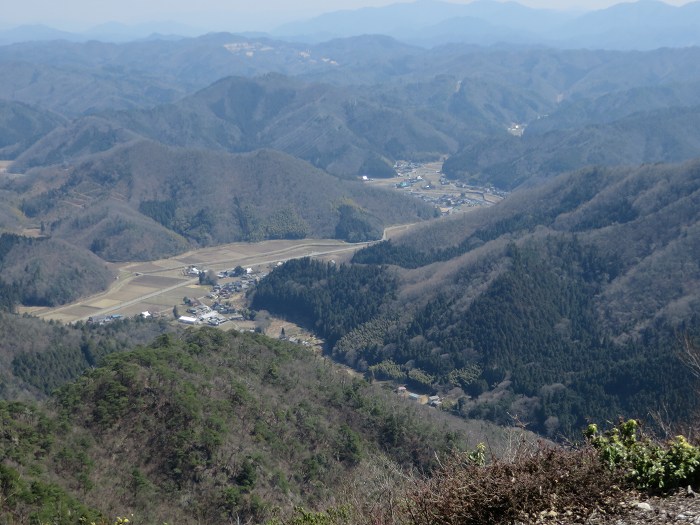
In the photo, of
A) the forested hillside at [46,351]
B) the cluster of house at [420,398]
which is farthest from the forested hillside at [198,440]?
the forested hillside at [46,351]

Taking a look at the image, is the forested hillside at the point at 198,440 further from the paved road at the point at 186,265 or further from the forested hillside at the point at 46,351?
the paved road at the point at 186,265

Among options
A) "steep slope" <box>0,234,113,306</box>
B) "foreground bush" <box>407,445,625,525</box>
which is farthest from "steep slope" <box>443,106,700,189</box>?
"foreground bush" <box>407,445,625,525</box>

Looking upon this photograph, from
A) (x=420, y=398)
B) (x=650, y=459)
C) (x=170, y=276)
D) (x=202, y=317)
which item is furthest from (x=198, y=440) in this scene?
(x=170, y=276)

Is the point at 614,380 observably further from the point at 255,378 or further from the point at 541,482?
the point at 541,482

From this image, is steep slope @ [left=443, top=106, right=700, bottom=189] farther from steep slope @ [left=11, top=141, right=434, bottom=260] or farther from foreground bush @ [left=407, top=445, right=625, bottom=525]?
foreground bush @ [left=407, top=445, right=625, bottom=525]

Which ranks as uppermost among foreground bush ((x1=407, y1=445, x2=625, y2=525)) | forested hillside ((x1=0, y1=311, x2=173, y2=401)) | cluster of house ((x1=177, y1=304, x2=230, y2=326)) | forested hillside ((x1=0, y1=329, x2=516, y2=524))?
foreground bush ((x1=407, y1=445, x2=625, y2=525))

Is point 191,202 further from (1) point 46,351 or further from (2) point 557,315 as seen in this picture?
(2) point 557,315

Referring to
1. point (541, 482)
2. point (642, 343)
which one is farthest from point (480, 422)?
point (541, 482)

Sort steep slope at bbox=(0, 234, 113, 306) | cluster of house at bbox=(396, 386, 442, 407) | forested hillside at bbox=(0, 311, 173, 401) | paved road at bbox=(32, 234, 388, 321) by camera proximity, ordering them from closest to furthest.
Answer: forested hillside at bbox=(0, 311, 173, 401) < cluster of house at bbox=(396, 386, 442, 407) < paved road at bbox=(32, 234, 388, 321) < steep slope at bbox=(0, 234, 113, 306)
